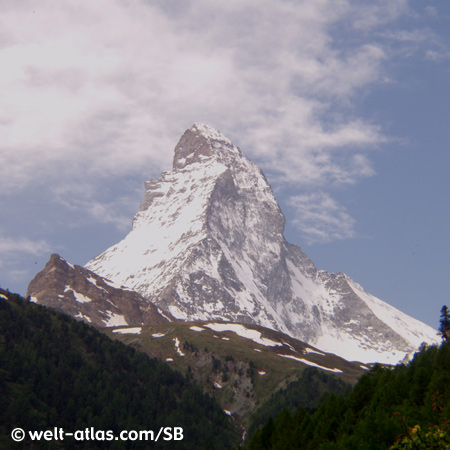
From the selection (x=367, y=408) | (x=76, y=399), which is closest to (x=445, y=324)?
(x=367, y=408)

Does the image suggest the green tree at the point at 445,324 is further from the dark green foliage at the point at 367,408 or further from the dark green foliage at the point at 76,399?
the dark green foliage at the point at 76,399

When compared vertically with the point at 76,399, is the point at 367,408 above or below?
below

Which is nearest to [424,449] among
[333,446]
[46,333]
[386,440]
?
[386,440]

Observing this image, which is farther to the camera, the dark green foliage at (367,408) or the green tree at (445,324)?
the green tree at (445,324)

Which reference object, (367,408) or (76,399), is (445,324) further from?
(76,399)

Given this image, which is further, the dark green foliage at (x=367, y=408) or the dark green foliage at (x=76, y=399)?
the dark green foliage at (x=76, y=399)

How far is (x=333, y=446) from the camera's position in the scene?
80.3 m

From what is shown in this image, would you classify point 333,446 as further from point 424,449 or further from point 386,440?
point 424,449

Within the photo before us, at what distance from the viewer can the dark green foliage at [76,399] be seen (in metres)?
154

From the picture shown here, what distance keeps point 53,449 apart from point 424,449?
131m

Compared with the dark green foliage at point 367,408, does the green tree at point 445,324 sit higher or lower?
higher

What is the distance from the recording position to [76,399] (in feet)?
563

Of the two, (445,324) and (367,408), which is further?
(445,324)

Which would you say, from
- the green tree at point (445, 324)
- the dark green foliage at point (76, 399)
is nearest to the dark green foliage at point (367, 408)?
the green tree at point (445, 324)
